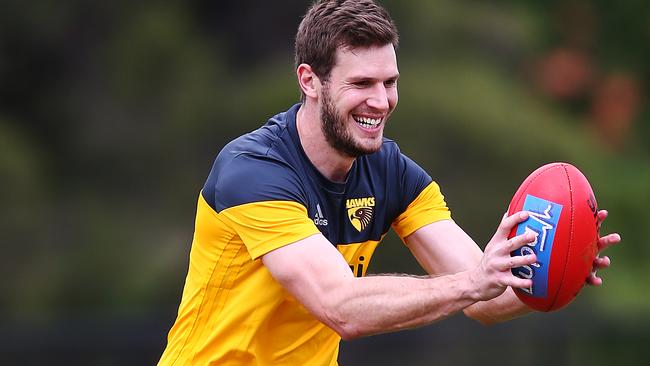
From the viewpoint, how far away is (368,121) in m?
5.17

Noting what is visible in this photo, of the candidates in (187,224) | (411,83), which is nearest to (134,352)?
(187,224)

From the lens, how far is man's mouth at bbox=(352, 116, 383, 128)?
5.16 m

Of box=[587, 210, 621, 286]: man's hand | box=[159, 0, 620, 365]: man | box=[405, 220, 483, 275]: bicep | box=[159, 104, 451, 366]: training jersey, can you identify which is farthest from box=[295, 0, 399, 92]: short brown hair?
box=[587, 210, 621, 286]: man's hand

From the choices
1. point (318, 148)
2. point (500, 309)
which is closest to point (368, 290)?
point (318, 148)

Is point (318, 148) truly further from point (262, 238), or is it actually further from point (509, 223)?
point (509, 223)

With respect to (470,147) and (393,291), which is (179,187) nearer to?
(470,147)

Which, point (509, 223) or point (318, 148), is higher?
point (318, 148)

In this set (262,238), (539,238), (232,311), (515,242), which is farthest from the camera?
(232,311)

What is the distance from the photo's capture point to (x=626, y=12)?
1717cm

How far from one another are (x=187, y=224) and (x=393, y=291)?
1117cm

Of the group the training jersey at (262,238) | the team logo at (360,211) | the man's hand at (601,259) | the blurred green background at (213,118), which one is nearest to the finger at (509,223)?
the man's hand at (601,259)

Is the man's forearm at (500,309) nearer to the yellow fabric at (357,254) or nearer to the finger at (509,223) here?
the yellow fabric at (357,254)

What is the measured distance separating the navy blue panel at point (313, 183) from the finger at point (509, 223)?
90cm

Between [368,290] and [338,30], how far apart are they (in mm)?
1100
